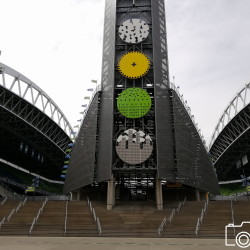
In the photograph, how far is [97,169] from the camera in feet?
145

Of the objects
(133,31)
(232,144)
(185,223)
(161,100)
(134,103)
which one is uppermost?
(133,31)

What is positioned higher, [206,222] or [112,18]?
[112,18]

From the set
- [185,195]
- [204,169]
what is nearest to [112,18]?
[204,169]

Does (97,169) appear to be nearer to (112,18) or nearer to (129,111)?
(129,111)

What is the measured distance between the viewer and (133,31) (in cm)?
5194

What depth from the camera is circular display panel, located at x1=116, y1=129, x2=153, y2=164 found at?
43.3m

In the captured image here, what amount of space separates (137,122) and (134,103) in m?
4.06

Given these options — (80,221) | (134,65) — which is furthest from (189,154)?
(80,221)

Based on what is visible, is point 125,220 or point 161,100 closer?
point 125,220

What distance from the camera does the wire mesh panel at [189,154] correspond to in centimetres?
4416

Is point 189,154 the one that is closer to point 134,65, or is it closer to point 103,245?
point 134,65

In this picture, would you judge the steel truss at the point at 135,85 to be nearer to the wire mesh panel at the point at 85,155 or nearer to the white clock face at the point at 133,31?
the white clock face at the point at 133,31

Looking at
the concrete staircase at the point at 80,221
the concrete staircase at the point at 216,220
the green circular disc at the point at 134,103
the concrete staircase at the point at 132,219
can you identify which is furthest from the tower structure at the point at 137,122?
the concrete staircase at the point at 216,220

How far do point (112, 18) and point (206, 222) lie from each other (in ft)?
146
